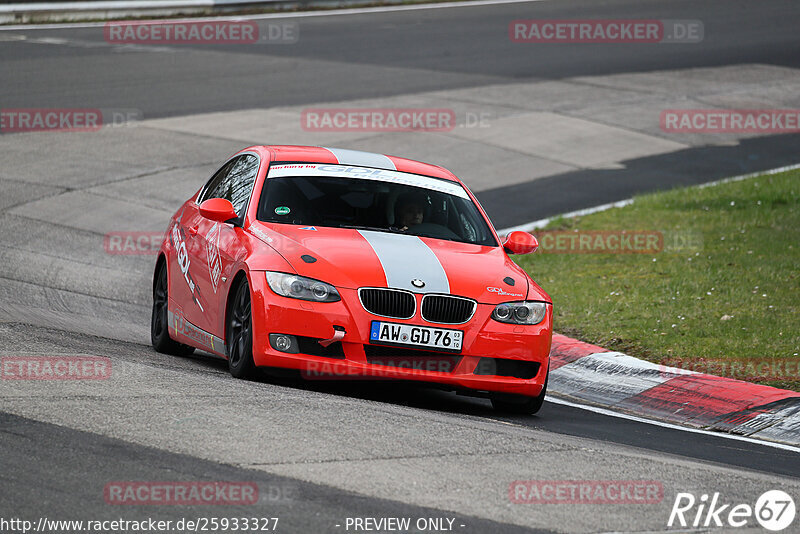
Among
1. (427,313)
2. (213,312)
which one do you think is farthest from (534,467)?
(213,312)

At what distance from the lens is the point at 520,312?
7805 mm

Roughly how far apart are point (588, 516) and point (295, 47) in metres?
24.0

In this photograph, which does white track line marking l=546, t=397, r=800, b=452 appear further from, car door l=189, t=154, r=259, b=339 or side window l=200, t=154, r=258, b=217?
side window l=200, t=154, r=258, b=217

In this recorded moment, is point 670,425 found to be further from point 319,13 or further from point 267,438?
point 319,13

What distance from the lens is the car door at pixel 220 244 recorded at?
8.14m

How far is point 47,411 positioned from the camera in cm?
612

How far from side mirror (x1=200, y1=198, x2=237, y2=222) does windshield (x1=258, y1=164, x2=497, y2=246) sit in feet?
0.67

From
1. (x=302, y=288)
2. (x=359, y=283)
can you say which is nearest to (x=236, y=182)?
(x=302, y=288)

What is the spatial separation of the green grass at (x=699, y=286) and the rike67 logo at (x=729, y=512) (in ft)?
11.2

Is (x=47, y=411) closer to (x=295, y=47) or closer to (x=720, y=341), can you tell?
(x=720, y=341)

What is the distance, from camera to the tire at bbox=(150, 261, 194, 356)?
9.41m

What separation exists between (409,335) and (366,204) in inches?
61.0

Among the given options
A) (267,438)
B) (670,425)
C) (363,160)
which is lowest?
(670,425)

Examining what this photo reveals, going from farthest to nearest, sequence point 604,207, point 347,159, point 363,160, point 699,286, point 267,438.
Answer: point 604,207 → point 699,286 → point 363,160 → point 347,159 → point 267,438
